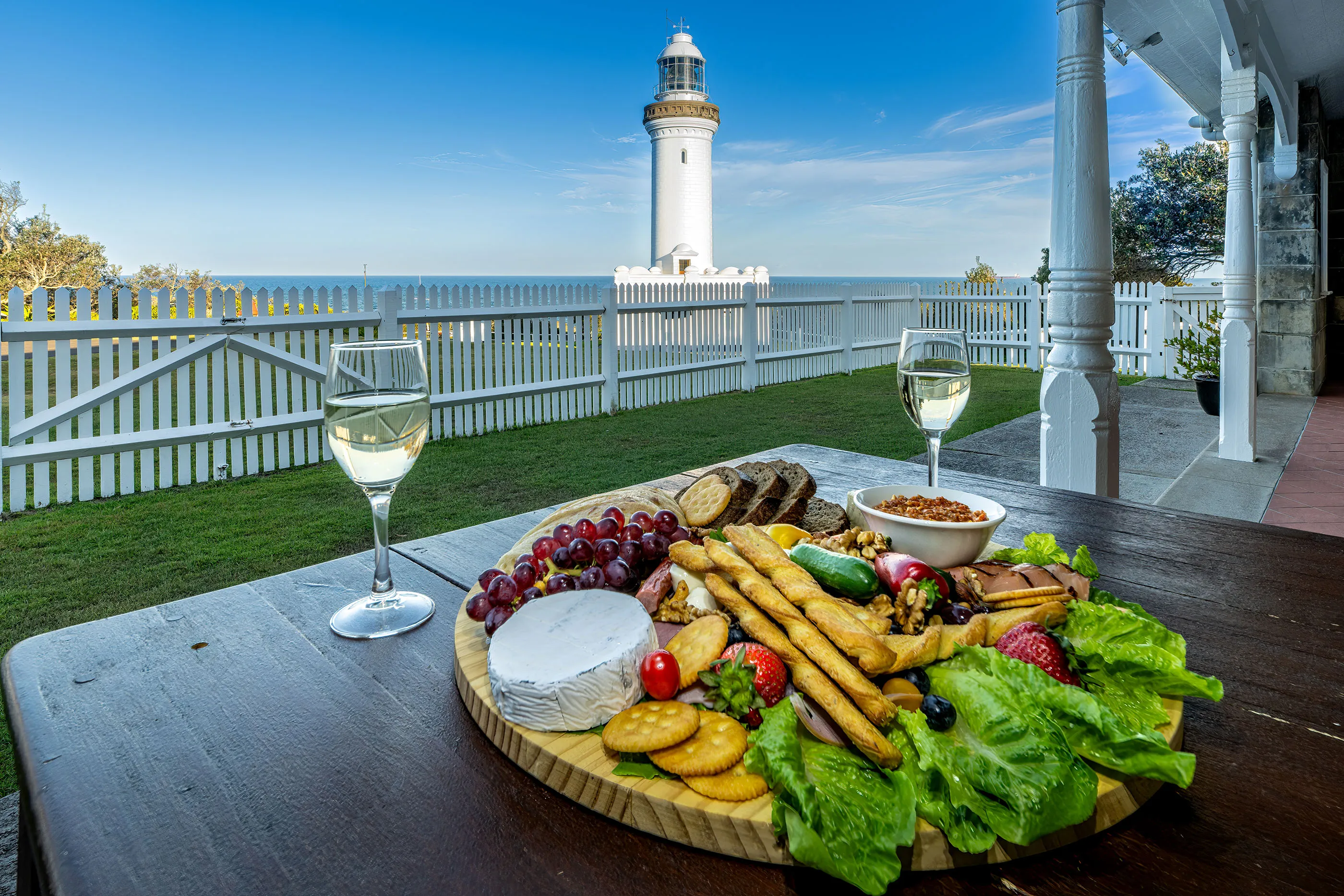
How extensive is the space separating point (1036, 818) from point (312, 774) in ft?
1.97

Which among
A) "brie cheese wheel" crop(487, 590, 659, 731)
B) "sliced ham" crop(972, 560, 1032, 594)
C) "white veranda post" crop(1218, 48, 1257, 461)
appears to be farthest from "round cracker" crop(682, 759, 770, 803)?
"white veranda post" crop(1218, 48, 1257, 461)

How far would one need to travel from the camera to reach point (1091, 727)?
0.61 meters

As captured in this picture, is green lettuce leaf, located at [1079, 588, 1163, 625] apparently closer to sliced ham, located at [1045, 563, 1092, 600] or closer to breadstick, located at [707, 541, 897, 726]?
sliced ham, located at [1045, 563, 1092, 600]

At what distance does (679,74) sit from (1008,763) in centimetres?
2533

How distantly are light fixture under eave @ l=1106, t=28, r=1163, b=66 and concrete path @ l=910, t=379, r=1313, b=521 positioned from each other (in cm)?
292

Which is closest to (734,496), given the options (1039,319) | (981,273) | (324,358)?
(324,358)

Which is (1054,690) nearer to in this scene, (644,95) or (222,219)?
(222,219)

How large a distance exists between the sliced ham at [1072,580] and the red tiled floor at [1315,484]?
3.09m

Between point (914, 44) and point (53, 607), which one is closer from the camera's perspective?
point (53, 607)

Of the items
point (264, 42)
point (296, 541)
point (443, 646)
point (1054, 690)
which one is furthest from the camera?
point (264, 42)

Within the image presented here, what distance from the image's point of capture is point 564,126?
5016cm

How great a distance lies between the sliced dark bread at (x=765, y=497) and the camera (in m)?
1.25

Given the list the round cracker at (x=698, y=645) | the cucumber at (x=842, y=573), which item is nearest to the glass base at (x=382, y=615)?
the round cracker at (x=698, y=645)

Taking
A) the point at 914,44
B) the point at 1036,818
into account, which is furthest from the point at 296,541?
the point at 914,44
